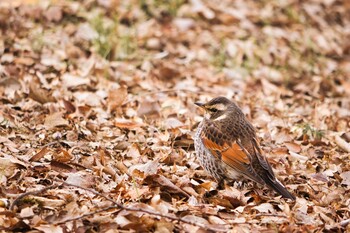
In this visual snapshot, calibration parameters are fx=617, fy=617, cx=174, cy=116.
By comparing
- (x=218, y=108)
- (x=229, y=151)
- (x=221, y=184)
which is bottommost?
(x=221, y=184)

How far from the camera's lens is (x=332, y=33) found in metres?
12.5

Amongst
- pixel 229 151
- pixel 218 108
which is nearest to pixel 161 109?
pixel 218 108

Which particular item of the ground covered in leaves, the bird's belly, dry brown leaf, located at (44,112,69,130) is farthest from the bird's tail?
dry brown leaf, located at (44,112,69,130)

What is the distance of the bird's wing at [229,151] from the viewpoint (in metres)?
5.81

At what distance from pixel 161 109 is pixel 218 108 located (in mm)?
1481

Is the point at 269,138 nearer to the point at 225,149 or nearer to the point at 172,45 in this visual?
the point at 225,149

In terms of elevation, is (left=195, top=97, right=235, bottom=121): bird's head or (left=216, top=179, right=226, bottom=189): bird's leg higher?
(left=195, top=97, right=235, bottom=121): bird's head

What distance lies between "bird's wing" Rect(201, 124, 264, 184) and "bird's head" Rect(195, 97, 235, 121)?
24 centimetres

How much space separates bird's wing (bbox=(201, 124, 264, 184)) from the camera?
19.1 ft

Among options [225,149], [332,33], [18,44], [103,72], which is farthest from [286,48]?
[225,149]

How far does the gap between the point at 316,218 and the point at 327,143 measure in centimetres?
195

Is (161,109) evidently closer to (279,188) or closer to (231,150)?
(231,150)

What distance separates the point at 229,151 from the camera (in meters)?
6.00

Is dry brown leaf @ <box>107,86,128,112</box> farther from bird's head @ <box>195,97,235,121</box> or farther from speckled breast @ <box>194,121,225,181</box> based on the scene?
speckled breast @ <box>194,121,225,181</box>
